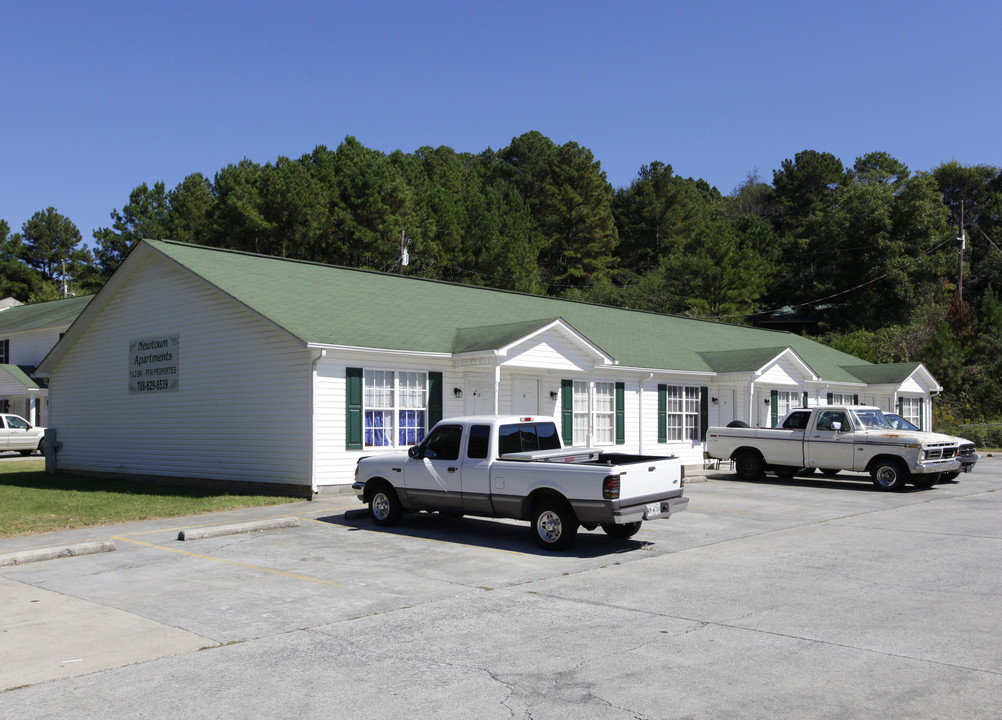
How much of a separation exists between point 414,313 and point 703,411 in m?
10.8

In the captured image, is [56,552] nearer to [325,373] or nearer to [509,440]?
[509,440]

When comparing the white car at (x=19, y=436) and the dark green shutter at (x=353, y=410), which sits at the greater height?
the dark green shutter at (x=353, y=410)

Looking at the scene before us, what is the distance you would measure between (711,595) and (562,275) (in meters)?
54.3

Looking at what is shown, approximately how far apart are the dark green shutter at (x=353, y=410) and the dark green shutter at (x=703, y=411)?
1345cm

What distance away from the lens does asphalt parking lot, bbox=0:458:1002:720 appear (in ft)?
19.6

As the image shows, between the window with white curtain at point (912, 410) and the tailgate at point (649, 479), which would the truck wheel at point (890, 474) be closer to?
the tailgate at point (649, 479)

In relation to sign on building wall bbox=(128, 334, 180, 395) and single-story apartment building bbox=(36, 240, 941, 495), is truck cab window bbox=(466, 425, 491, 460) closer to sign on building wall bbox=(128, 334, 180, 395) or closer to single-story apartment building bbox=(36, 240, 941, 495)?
single-story apartment building bbox=(36, 240, 941, 495)

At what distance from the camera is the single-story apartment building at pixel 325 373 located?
18578 mm

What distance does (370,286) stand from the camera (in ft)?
79.7

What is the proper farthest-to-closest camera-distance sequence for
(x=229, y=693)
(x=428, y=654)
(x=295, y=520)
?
(x=295, y=520) → (x=428, y=654) → (x=229, y=693)

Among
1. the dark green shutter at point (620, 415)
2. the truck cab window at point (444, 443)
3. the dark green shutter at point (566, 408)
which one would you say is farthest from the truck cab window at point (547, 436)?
the dark green shutter at point (620, 415)

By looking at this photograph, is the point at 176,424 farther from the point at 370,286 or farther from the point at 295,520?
the point at 295,520

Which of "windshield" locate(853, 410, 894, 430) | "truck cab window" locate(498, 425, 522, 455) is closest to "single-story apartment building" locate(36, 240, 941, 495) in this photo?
"windshield" locate(853, 410, 894, 430)

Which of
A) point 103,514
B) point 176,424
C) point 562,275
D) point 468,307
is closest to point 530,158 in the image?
point 562,275
